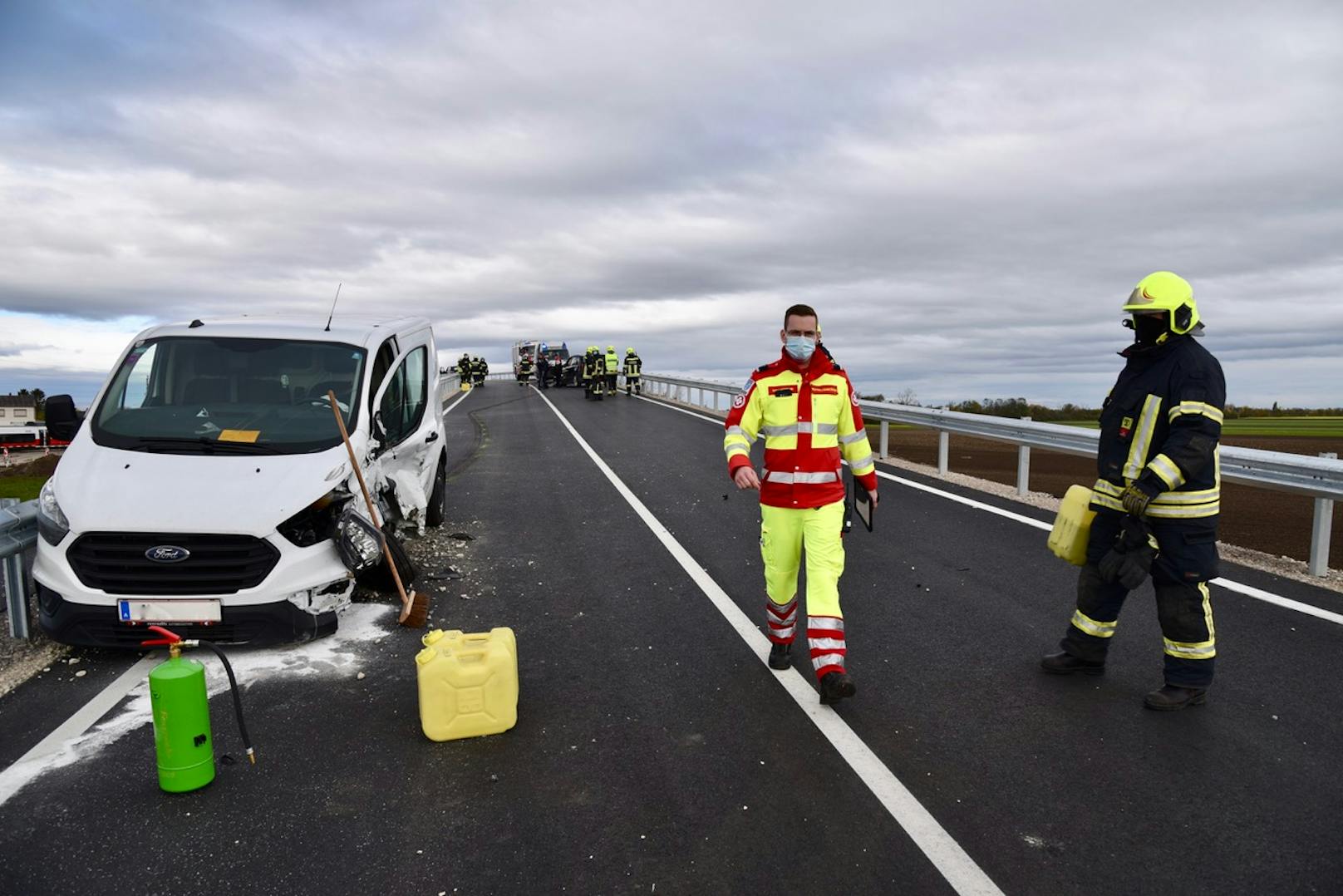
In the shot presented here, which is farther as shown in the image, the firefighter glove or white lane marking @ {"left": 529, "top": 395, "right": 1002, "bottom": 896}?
the firefighter glove

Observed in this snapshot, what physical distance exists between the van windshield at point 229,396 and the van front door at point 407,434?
37 cm

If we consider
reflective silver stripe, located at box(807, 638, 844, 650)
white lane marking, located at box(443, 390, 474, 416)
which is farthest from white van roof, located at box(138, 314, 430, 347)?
white lane marking, located at box(443, 390, 474, 416)

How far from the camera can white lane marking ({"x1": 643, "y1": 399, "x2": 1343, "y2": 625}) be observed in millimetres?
6117

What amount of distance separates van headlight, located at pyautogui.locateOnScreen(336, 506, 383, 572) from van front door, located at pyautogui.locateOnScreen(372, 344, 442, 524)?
944 millimetres

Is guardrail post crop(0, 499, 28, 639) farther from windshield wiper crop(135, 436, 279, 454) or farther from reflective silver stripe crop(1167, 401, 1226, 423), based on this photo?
reflective silver stripe crop(1167, 401, 1226, 423)

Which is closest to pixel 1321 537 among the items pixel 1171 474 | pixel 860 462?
pixel 1171 474

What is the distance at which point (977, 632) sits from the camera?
229 inches

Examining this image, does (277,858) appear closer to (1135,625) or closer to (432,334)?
(1135,625)

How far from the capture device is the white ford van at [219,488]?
524 cm

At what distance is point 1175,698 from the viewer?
15.0 feet

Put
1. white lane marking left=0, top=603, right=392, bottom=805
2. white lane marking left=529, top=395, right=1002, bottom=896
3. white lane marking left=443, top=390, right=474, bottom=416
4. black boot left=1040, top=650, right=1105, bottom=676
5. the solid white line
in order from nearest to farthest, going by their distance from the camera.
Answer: white lane marking left=529, top=395, right=1002, bottom=896 < the solid white line < white lane marking left=0, top=603, right=392, bottom=805 < black boot left=1040, top=650, right=1105, bottom=676 < white lane marking left=443, top=390, right=474, bottom=416

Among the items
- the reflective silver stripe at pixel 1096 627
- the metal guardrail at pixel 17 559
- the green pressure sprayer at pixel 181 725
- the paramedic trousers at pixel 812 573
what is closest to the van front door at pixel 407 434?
the metal guardrail at pixel 17 559

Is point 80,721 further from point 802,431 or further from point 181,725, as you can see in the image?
point 802,431

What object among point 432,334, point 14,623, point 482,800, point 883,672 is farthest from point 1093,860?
point 432,334
